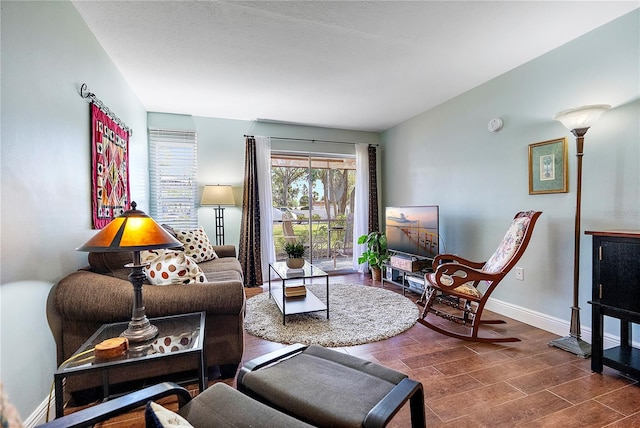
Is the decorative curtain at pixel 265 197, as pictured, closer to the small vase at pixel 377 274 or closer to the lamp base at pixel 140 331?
the small vase at pixel 377 274

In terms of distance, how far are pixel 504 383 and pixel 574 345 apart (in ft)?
3.01

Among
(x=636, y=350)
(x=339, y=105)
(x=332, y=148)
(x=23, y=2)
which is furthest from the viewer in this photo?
(x=332, y=148)

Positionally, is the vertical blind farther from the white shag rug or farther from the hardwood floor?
the hardwood floor

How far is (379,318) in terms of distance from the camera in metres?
2.99

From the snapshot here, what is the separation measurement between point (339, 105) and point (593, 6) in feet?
8.25

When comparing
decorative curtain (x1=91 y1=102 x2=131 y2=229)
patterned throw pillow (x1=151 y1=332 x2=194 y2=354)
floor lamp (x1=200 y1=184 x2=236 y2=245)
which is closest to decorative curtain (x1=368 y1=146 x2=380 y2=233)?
floor lamp (x1=200 y1=184 x2=236 y2=245)

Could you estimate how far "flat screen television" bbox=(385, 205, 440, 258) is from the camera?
3572mm

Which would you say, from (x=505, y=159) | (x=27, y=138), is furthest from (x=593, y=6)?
(x=27, y=138)

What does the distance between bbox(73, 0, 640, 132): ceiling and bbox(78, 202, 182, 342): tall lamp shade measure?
153 cm

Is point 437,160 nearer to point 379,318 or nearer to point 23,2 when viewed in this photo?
point 379,318

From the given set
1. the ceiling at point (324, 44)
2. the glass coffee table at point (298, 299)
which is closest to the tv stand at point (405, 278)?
the glass coffee table at point (298, 299)

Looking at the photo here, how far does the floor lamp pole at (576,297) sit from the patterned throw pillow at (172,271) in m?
2.82

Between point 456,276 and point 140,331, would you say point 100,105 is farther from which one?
point 456,276

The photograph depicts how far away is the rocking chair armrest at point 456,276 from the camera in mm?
2523
